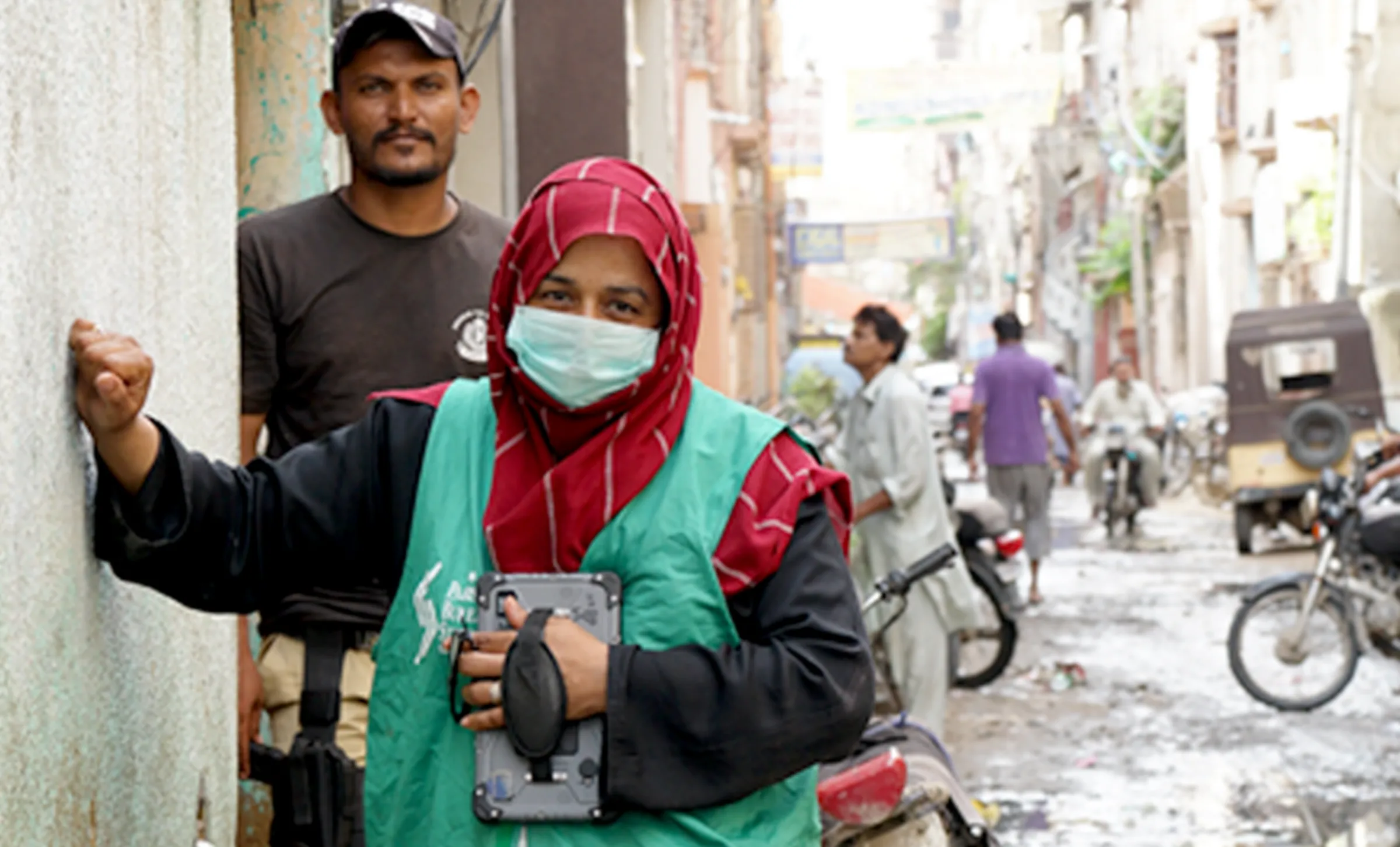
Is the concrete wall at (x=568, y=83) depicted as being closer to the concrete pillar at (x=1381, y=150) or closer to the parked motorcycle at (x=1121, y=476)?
the parked motorcycle at (x=1121, y=476)

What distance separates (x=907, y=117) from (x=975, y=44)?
75623mm

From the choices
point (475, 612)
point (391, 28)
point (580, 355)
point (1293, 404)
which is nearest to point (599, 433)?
point (580, 355)

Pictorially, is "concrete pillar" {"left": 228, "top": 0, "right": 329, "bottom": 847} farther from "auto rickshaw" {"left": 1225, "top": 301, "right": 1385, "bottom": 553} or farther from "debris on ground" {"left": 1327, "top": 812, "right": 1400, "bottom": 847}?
"auto rickshaw" {"left": 1225, "top": 301, "right": 1385, "bottom": 553}

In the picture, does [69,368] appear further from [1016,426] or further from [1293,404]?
[1293,404]

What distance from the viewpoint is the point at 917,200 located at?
431 ft

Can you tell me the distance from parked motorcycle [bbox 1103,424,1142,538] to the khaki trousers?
49.1 ft

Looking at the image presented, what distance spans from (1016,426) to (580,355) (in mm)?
11130

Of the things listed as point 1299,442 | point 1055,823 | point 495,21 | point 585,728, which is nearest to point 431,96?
point 585,728

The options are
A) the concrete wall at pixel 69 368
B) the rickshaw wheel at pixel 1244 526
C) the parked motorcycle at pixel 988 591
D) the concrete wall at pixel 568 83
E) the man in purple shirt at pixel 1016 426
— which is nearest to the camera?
the concrete wall at pixel 69 368

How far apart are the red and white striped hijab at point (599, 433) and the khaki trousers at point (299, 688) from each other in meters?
1.30

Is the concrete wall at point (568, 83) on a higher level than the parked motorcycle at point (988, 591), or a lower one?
higher

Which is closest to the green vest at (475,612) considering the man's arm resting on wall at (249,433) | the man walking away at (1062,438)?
the man's arm resting on wall at (249,433)

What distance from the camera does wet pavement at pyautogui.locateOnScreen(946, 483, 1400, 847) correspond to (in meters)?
7.26

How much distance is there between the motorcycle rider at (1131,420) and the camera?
58.9 feet
